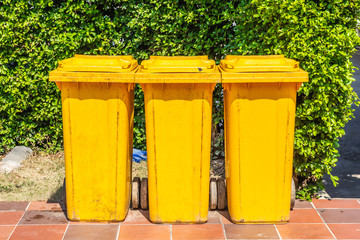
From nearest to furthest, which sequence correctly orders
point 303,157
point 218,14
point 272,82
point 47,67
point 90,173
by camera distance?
point 272,82 → point 90,173 → point 303,157 → point 218,14 → point 47,67


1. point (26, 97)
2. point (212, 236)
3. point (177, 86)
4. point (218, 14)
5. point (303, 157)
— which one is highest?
point (218, 14)

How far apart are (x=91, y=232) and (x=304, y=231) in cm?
192

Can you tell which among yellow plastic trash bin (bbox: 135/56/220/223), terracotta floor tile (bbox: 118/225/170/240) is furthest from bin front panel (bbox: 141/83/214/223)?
terracotta floor tile (bbox: 118/225/170/240)

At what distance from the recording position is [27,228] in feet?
15.4

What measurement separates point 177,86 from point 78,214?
1.53 metres

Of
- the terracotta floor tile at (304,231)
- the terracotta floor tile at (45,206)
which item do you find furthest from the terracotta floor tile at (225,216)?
the terracotta floor tile at (45,206)

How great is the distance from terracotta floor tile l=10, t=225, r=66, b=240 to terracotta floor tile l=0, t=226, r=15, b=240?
0.04m

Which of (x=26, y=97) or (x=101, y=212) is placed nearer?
(x=101, y=212)

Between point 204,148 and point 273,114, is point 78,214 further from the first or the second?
point 273,114

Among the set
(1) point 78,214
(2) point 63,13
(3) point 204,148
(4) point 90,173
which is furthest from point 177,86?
(2) point 63,13

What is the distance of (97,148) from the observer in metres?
4.61

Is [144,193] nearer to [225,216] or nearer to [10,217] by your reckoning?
[225,216]

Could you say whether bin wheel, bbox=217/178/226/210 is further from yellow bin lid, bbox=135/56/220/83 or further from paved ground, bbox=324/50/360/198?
paved ground, bbox=324/50/360/198

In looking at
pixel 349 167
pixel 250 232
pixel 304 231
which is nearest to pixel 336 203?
pixel 304 231
